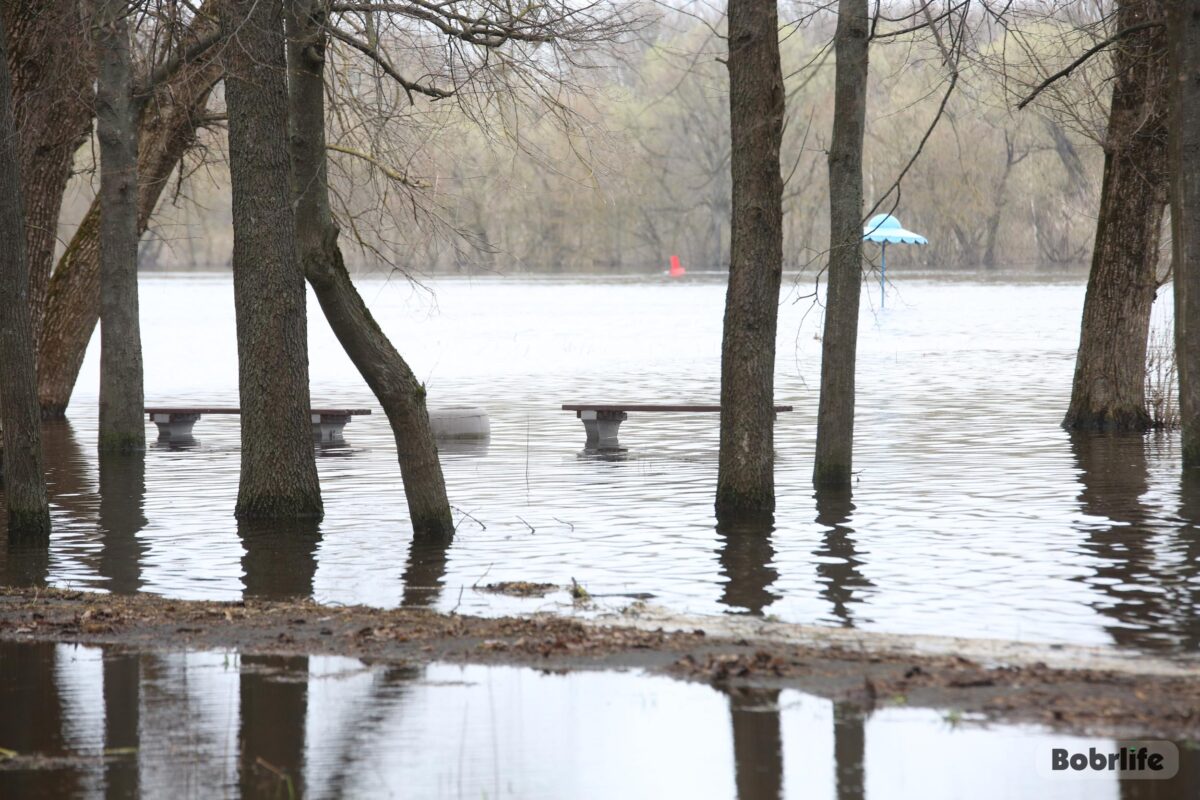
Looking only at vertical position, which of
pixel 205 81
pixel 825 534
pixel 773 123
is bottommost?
pixel 825 534

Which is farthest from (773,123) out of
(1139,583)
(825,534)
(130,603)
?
(130,603)

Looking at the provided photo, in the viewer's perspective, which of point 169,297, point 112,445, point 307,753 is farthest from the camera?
point 169,297

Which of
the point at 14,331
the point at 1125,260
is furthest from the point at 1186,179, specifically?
the point at 14,331

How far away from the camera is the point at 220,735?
6375mm

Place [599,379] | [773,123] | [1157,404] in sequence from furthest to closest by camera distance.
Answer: [599,379] → [1157,404] → [773,123]

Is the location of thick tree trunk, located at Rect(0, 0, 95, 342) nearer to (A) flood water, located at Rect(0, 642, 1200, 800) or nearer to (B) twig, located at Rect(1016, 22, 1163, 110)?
(B) twig, located at Rect(1016, 22, 1163, 110)

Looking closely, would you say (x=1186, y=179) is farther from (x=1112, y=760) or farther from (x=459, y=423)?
(x=459, y=423)

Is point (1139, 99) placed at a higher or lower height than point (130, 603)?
higher

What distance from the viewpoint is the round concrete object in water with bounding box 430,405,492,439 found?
1931 cm

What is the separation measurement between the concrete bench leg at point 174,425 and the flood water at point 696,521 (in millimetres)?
569

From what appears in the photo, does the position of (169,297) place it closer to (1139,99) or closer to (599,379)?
(599,379)

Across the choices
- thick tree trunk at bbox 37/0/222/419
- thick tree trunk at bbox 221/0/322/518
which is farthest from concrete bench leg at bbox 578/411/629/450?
thick tree trunk at bbox 221/0/322/518

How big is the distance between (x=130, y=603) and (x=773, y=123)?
581 centimetres

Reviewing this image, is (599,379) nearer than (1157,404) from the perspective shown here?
No
